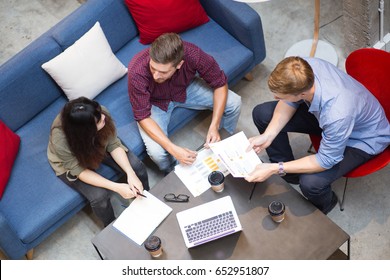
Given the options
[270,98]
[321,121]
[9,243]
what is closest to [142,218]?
[9,243]

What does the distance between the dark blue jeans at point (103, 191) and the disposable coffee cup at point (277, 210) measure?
3.06 feet

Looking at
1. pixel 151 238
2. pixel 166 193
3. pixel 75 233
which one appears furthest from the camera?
pixel 75 233

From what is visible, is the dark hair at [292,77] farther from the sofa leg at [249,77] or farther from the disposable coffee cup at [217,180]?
the sofa leg at [249,77]

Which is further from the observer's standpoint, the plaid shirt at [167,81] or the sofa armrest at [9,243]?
the plaid shirt at [167,81]

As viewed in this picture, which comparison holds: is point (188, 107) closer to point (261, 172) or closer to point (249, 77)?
point (249, 77)

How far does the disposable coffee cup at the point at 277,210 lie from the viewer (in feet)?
10.4

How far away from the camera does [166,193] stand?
341cm

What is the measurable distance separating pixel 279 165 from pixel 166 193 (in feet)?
2.01

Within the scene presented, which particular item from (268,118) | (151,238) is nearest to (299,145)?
(268,118)

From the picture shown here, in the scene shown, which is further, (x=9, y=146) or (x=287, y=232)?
(x=9, y=146)

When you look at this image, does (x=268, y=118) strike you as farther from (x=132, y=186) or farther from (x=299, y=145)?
(x=132, y=186)

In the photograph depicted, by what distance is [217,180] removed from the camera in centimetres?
331

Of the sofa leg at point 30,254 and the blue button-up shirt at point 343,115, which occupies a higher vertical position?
the blue button-up shirt at point 343,115

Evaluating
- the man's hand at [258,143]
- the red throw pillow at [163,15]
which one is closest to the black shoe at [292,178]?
the man's hand at [258,143]
